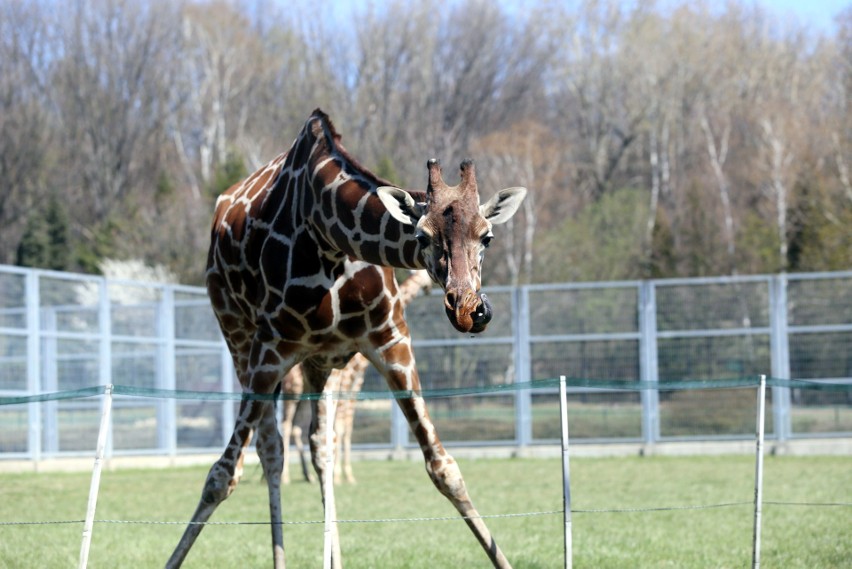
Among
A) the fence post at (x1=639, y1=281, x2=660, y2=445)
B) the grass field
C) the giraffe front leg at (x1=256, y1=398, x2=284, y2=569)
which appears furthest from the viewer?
the fence post at (x1=639, y1=281, x2=660, y2=445)

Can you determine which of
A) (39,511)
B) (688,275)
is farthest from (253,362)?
(688,275)

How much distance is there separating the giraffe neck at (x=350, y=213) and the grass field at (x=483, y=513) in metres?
2.66

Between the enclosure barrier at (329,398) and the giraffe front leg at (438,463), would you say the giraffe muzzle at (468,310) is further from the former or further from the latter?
the giraffe front leg at (438,463)

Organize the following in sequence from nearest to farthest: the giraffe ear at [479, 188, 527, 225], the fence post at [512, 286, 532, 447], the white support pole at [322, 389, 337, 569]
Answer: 1. the white support pole at [322, 389, 337, 569]
2. the giraffe ear at [479, 188, 527, 225]
3. the fence post at [512, 286, 532, 447]

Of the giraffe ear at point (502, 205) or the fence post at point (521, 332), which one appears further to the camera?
the fence post at point (521, 332)

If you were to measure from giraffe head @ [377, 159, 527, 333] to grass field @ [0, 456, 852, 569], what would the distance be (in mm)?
3110

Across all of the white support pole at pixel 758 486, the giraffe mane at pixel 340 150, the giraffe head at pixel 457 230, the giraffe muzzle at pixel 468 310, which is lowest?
the white support pole at pixel 758 486

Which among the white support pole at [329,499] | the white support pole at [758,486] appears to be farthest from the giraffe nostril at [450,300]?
the white support pole at [758,486]

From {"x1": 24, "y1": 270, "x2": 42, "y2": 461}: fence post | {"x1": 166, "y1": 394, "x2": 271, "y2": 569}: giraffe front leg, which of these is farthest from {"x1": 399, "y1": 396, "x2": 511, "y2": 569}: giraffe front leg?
{"x1": 24, "y1": 270, "x2": 42, "y2": 461}: fence post

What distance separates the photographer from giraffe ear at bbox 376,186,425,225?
6.29 meters

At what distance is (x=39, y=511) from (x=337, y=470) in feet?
13.1

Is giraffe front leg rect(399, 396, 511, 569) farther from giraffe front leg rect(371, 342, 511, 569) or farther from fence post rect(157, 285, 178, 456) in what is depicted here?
fence post rect(157, 285, 178, 456)

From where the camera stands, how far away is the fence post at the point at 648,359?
20891mm

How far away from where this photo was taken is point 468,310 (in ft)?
18.6
